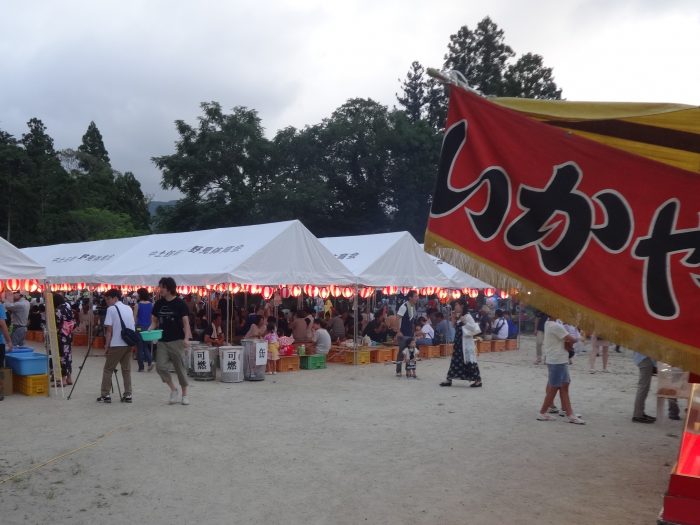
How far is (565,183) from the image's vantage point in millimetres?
2922

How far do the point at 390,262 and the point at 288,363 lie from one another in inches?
164

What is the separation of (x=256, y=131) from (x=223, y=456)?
114 ft

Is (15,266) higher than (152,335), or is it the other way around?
(15,266)

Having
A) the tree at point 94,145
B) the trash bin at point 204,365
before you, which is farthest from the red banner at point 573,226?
the tree at point 94,145

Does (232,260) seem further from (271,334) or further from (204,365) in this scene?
(204,365)

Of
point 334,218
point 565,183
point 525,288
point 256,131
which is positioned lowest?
point 525,288

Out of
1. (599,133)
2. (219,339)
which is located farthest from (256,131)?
(599,133)

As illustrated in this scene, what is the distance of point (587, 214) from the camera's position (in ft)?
9.37

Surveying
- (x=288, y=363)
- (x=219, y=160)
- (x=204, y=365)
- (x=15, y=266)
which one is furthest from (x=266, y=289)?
(x=219, y=160)

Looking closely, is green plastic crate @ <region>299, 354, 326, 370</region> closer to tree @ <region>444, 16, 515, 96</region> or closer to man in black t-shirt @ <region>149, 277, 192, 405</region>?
man in black t-shirt @ <region>149, 277, 192, 405</region>

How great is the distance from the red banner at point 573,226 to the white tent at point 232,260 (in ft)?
31.3

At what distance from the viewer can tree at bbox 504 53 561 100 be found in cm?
4081

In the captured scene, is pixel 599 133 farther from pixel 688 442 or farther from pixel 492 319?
pixel 492 319

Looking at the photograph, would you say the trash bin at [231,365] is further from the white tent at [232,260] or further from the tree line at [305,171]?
the tree line at [305,171]
